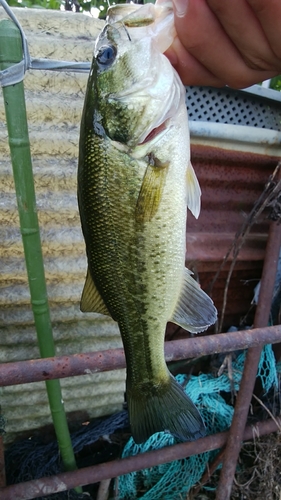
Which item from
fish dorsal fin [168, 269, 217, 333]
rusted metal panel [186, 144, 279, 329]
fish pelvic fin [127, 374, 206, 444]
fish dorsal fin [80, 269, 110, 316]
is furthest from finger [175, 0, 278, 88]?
rusted metal panel [186, 144, 279, 329]

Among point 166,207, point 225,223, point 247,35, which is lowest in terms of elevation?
point 225,223

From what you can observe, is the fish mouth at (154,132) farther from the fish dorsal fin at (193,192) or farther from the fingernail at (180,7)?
the fingernail at (180,7)

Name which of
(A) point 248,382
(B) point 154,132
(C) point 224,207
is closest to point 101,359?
(B) point 154,132

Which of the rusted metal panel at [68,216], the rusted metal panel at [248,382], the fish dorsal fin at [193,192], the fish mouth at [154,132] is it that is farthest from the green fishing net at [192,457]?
the fish mouth at [154,132]

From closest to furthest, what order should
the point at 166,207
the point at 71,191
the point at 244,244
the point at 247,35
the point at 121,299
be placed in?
the point at 247,35, the point at 166,207, the point at 121,299, the point at 71,191, the point at 244,244

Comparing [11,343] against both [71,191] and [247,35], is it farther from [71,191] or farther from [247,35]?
[247,35]

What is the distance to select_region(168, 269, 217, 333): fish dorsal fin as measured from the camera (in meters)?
1.31

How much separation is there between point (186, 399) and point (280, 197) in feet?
4.83

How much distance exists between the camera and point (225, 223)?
→ 2.69 m

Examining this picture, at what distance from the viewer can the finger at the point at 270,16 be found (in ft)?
2.99

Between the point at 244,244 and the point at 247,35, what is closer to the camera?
the point at 247,35

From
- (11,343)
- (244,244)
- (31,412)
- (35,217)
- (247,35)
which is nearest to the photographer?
(247,35)

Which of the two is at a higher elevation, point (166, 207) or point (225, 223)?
point (166, 207)

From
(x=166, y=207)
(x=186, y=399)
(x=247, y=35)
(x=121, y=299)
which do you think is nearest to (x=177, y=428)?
(x=186, y=399)
